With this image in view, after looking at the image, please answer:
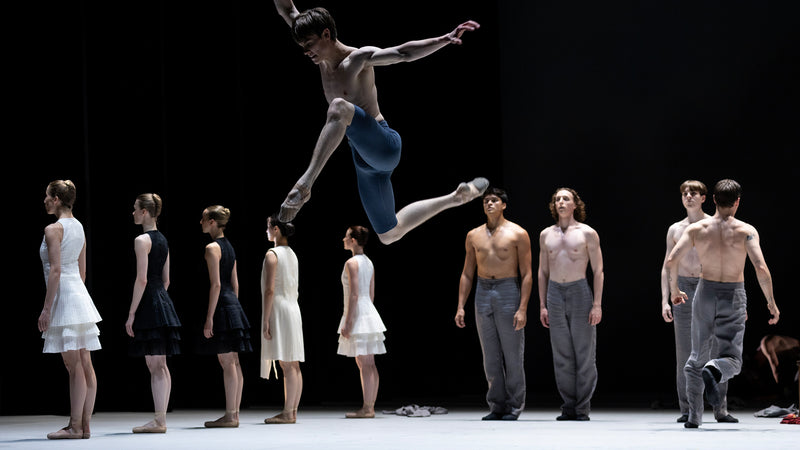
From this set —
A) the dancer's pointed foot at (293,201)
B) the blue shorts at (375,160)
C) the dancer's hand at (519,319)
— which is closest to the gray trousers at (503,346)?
the dancer's hand at (519,319)

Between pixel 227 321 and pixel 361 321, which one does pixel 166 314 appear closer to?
pixel 227 321

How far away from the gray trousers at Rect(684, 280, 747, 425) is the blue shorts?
2545 millimetres

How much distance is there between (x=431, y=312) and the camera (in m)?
10.3

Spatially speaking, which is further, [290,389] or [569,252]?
[569,252]

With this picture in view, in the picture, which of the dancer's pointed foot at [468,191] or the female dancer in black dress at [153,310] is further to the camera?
the female dancer in black dress at [153,310]

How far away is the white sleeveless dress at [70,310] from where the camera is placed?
6.37m

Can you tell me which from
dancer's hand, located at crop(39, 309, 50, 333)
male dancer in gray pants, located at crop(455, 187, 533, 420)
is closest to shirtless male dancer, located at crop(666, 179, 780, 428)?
male dancer in gray pants, located at crop(455, 187, 533, 420)

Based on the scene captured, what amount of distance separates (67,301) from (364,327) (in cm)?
251

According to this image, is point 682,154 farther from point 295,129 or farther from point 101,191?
point 101,191

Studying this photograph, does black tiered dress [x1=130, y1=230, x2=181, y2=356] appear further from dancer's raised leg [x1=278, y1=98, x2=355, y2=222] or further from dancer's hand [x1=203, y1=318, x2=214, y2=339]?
dancer's raised leg [x1=278, y1=98, x2=355, y2=222]

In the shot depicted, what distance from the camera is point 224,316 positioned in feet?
24.0

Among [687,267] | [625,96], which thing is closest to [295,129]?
[625,96]

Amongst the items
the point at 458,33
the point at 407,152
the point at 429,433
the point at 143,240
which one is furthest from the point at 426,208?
the point at 407,152

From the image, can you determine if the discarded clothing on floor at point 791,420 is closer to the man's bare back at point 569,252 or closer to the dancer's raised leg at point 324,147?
the man's bare back at point 569,252
